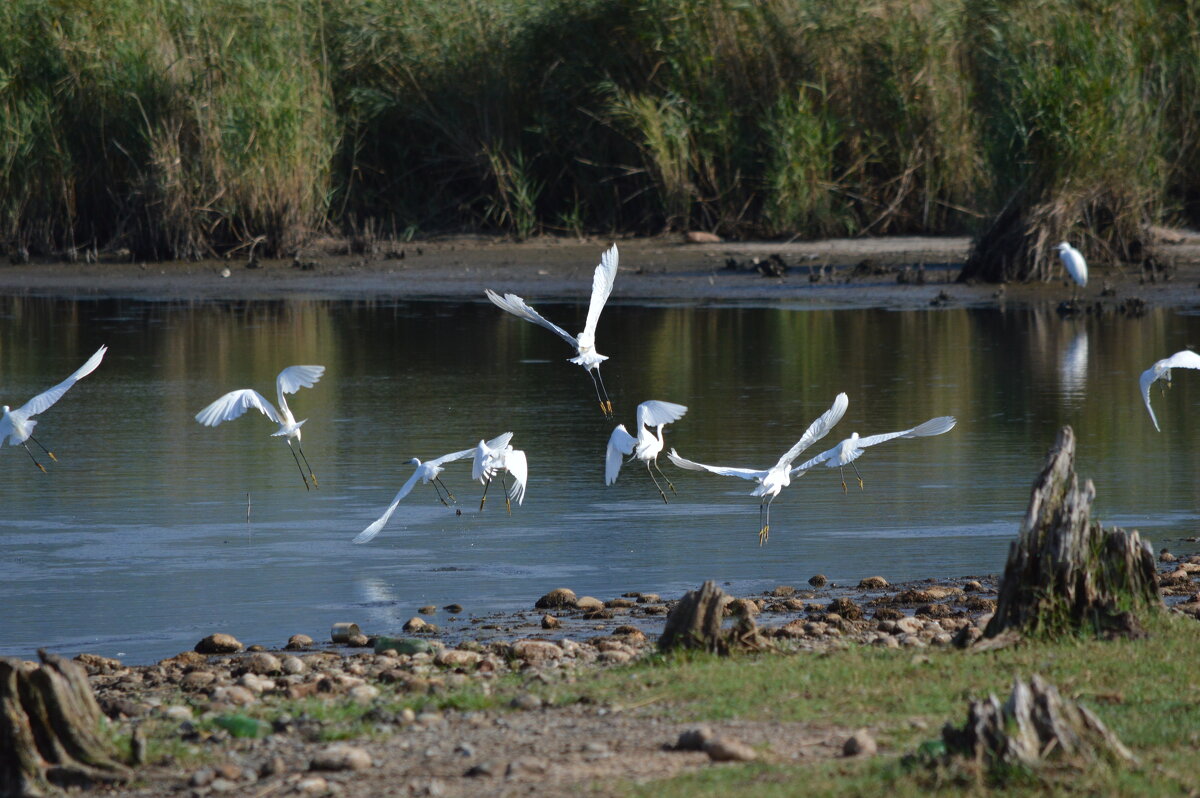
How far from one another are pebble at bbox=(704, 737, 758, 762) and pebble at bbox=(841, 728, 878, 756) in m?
0.22

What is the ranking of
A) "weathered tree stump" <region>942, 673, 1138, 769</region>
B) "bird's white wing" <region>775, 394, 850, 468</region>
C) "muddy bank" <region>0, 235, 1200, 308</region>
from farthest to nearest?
"muddy bank" <region>0, 235, 1200, 308</region> → "bird's white wing" <region>775, 394, 850, 468</region> → "weathered tree stump" <region>942, 673, 1138, 769</region>

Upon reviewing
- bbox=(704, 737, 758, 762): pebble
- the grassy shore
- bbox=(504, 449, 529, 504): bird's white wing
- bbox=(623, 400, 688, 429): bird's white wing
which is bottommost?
bbox=(704, 737, 758, 762): pebble

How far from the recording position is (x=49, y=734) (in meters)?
4.24

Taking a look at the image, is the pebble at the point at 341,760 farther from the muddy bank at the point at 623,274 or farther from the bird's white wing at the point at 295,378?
the muddy bank at the point at 623,274

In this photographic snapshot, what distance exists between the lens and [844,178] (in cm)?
2148

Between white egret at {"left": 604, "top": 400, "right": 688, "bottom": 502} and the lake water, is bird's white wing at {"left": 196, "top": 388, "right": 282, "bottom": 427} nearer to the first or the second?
the lake water

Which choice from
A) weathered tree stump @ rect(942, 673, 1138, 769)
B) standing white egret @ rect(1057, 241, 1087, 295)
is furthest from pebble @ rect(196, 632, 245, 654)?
standing white egret @ rect(1057, 241, 1087, 295)

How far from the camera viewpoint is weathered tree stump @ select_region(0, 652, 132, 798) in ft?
13.7

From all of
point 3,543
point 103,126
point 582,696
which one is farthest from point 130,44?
point 582,696

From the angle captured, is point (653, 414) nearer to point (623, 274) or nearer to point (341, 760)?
point (341, 760)

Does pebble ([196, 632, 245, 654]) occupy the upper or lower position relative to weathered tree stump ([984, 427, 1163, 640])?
lower

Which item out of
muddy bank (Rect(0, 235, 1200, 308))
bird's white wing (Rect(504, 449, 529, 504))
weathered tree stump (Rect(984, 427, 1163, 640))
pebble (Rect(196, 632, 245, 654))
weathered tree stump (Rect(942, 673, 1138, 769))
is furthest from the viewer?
muddy bank (Rect(0, 235, 1200, 308))

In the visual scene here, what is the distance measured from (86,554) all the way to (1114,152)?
43.2 feet

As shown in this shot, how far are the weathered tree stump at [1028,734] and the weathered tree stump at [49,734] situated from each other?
80.5 inches
